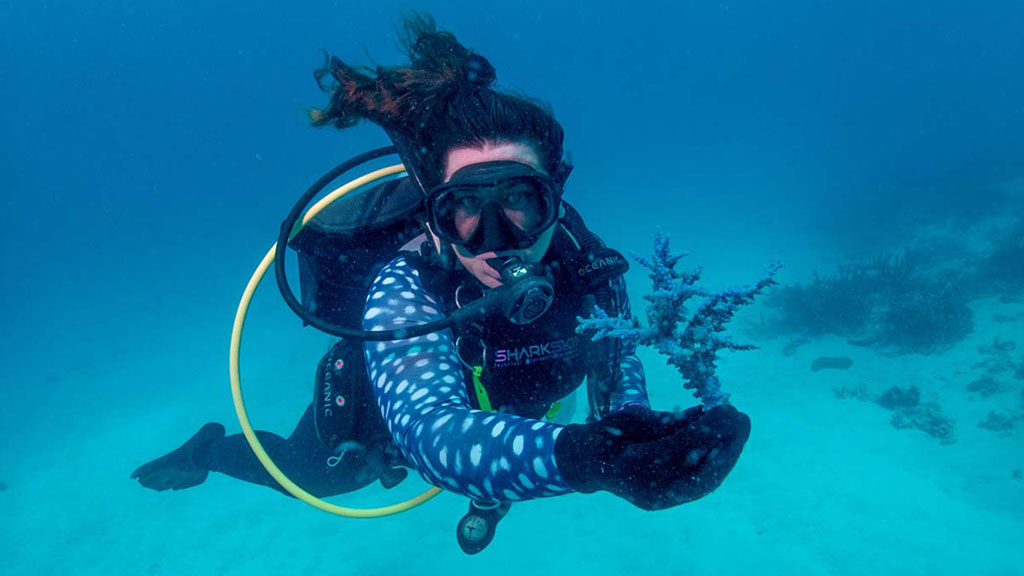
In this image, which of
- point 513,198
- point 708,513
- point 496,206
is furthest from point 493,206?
point 708,513

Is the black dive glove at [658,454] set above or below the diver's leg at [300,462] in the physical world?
below

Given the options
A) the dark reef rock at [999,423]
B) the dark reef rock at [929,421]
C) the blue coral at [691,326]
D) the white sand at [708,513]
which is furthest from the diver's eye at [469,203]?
the dark reef rock at [999,423]

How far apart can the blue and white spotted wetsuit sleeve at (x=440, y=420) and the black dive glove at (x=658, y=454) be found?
18 cm

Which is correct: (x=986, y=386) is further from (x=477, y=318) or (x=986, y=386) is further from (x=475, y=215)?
(x=475, y=215)

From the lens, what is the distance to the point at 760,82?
10800cm

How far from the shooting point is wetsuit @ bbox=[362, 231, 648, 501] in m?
1.66

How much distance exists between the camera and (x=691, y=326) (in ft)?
5.98

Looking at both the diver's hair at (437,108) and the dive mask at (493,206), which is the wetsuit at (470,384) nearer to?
the dive mask at (493,206)

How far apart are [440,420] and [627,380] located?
1787 millimetres

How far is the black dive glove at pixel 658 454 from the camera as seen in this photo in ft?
4.28

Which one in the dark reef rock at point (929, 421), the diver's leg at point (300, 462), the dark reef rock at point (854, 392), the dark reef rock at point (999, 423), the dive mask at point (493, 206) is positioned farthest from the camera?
the dark reef rock at point (854, 392)

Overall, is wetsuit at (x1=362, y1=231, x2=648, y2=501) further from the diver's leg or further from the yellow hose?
the diver's leg

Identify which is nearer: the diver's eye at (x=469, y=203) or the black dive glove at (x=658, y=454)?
the black dive glove at (x=658, y=454)

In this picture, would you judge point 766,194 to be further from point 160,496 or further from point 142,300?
point 142,300
